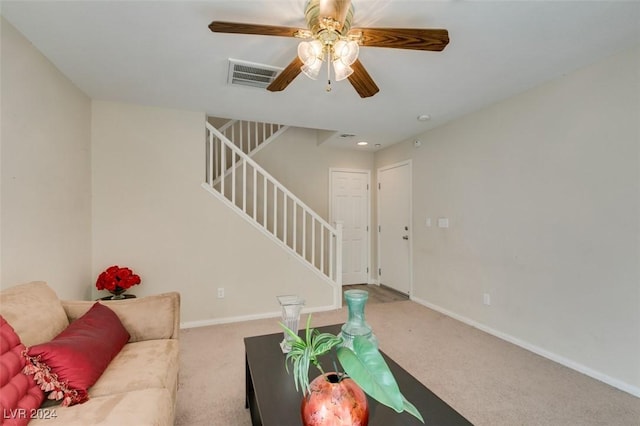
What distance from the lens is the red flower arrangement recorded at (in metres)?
2.66

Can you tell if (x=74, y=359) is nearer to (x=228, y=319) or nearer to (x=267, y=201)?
(x=228, y=319)

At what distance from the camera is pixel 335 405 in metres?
0.88

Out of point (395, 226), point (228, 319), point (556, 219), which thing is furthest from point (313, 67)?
point (395, 226)

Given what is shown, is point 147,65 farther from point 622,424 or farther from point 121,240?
point 622,424

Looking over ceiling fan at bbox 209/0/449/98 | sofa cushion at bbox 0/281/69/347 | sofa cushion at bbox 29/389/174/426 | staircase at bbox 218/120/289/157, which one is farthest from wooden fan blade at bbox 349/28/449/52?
staircase at bbox 218/120/289/157

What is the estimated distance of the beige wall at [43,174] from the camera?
1808 millimetres

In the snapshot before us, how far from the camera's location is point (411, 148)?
4.23 m

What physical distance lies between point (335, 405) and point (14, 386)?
Answer: 1225mm

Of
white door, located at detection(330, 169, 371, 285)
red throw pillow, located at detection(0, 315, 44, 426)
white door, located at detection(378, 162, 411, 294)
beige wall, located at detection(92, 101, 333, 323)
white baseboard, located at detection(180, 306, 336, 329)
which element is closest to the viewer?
red throw pillow, located at detection(0, 315, 44, 426)

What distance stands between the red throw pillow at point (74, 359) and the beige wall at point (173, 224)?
1639 mm

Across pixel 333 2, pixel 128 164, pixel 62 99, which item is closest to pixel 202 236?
pixel 128 164

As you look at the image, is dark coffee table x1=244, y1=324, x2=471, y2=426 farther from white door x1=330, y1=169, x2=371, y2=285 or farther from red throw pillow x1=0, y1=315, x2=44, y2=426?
white door x1=330, y1=169, x2=371, y2=285

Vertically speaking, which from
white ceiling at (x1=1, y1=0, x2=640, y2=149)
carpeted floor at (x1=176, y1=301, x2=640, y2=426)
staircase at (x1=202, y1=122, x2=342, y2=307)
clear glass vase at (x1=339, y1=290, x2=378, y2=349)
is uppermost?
white ceiling at (x1=1, y1=0, x2=640, y2=149)

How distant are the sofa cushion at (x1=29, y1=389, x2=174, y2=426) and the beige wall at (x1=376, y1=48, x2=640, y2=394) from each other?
294 cm
